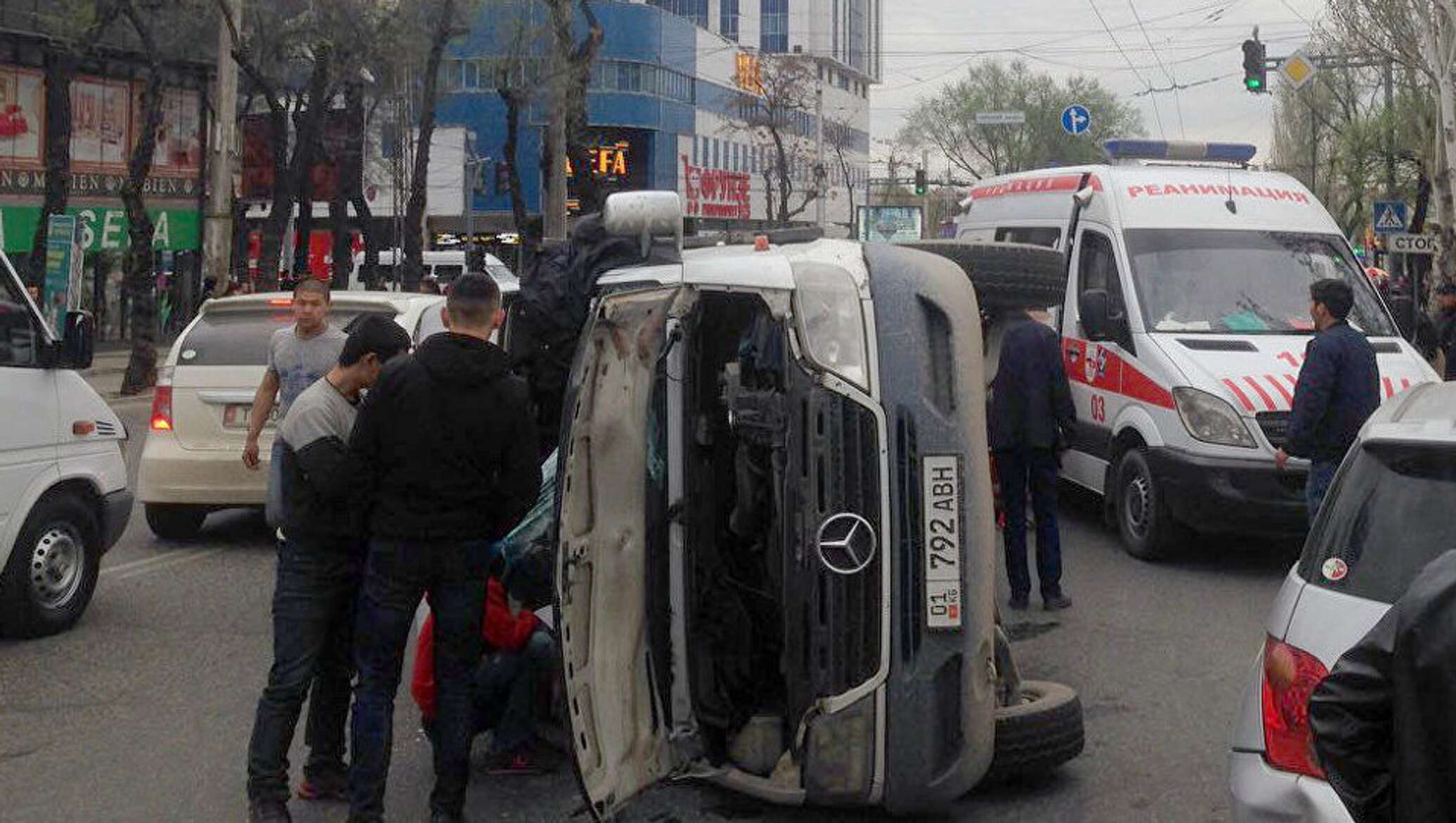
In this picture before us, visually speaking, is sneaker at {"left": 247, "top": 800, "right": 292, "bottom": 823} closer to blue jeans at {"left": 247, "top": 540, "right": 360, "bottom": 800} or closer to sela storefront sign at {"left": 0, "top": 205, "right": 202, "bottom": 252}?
blue jeans at {"left": 247, "top": 540, "right": 360, "bottom": 800}

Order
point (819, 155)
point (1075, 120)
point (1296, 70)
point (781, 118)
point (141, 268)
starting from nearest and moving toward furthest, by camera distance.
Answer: point (141, 268)
point (1296, 70)
point (1075, 120)
point (819, 155)
point (781, 118)

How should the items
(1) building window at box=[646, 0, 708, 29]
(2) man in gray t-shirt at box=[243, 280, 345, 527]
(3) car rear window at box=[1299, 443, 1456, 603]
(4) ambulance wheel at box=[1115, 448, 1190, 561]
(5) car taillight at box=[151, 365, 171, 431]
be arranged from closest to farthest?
(3) car rear window at box=[1299, 443, 1456, 603] → (2) man in gray t-shirt at box=[243, 280, 345, 527] → (4) ambulance wheel at box=[1115, 448, 1190, 561] → (5) car taillight at box=[151, 365, 171, 431] → (1) building window at box=[646, 0, 708, 29]

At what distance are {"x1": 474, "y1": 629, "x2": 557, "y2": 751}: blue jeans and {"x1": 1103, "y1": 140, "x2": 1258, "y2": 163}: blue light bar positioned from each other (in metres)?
8.90

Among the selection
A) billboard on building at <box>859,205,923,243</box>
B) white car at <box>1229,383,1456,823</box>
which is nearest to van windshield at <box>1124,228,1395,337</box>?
white car at <box>1229,383,1456,823</box>

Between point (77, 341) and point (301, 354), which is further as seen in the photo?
point (301, 354)

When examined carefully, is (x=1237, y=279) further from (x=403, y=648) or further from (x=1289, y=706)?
(x=1289, y=706)

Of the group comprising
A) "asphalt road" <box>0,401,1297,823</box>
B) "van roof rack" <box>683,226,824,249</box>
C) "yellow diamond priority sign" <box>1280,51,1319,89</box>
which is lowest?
"asphalt road" <box>0,401,1297,823</box>

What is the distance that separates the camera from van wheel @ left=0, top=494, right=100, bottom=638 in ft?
26.4

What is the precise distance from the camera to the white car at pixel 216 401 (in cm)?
1062

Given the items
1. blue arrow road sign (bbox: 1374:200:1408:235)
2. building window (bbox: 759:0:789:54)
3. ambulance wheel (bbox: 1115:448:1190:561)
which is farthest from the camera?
building window (bbox: 759:0:789:54)

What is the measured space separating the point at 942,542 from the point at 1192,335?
6128 mm

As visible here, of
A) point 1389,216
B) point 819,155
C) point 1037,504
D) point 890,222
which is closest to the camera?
point 1037,504

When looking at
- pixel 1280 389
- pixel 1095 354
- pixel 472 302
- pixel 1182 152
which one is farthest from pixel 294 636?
pixel 1182 152

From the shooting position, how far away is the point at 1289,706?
12.8ft
